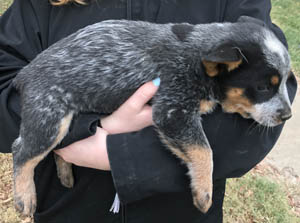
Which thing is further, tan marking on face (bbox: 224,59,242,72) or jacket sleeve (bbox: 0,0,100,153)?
jacket sleeve (bbox: 0,0,100,153)

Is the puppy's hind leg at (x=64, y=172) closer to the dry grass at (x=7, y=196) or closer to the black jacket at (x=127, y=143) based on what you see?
the black jacket at (x=127, y=143)

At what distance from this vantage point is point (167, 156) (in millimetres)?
2354

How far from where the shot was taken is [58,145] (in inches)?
96.7

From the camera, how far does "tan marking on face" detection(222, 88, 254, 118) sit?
2.42m

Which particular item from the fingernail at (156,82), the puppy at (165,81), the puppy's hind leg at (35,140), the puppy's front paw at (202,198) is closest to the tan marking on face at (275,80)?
the puppy at (165,81)

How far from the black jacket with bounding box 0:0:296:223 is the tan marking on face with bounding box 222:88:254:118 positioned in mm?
69

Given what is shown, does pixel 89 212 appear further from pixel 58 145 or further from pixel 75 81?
pixel 75 81

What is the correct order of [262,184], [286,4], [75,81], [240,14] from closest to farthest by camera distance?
[75,81], [240,14], [262,184], [286,4]

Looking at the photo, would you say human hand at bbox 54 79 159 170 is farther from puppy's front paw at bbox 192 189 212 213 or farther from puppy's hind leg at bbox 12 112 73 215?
puppy's front paw at bbox 192 189 212 213

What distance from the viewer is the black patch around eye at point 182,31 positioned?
250 centimetres


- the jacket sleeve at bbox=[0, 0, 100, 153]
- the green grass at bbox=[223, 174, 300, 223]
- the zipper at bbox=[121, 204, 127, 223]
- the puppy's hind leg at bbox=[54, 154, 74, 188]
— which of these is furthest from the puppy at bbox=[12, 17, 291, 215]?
the green grass at bbox=[223, 174, 300, 223]

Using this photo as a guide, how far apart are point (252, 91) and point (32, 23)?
1708 millimetres

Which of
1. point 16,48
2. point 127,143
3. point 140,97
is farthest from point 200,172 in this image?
point 16,48

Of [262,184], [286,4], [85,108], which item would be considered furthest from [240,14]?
[286,4]
